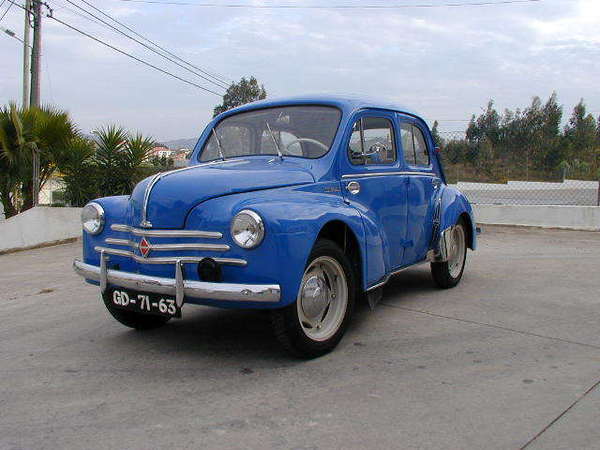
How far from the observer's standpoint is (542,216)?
460 inches

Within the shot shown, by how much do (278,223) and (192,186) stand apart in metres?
0.66

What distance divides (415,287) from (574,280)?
1799 millimetres

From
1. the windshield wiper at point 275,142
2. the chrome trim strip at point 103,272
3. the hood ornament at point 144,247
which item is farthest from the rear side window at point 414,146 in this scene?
the chrome trim strip at point 103,272

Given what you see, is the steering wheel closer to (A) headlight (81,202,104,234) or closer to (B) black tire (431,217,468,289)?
(A) headlight (81,202,104,234)

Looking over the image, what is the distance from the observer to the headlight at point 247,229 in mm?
3369

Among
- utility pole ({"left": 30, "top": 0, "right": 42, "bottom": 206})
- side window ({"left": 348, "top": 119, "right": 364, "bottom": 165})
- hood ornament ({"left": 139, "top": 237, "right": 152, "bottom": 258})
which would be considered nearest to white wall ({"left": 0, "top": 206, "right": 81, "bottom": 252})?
utility pole ({"left": 30, "top": 0, "right": 42, "bottom": 206})

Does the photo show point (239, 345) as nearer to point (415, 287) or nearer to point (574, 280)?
point (415, 287)

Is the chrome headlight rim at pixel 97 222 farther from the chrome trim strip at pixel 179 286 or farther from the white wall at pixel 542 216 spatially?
the white wall at pixel 542 216

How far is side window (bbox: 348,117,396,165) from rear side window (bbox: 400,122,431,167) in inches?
9.2

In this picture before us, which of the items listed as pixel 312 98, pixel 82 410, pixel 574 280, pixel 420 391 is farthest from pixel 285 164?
pixel 574 280

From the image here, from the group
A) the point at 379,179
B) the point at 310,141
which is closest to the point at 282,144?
the point at 310,141

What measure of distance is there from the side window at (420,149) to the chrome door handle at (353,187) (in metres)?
1.28

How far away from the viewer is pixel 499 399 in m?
3.17

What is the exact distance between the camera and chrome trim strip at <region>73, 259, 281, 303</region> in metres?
3.32
